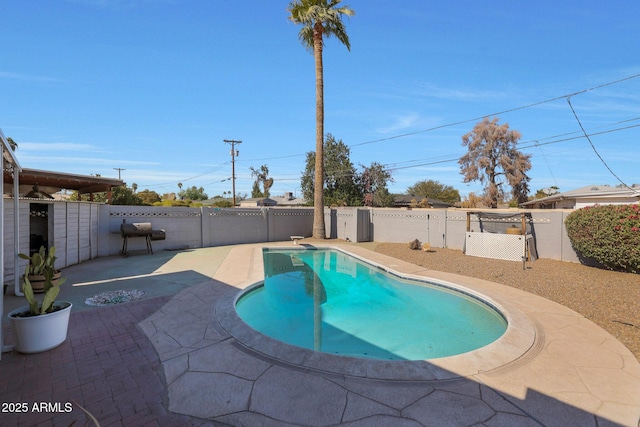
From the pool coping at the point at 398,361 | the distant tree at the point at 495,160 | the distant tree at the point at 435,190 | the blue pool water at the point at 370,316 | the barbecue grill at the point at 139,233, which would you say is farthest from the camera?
the distant tree at the point at 435,190

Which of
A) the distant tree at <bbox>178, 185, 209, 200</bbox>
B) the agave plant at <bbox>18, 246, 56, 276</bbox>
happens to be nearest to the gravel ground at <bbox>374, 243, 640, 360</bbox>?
the agave plant at <bbox>18, 246, 56, 276</bbox>

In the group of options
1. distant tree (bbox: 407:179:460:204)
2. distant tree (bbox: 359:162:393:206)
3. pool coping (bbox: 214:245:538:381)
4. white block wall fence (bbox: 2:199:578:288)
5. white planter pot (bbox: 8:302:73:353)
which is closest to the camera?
pool coping (bbox: 214:245:538:381)

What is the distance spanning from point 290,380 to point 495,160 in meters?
35.4

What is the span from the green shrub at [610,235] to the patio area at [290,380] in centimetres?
411

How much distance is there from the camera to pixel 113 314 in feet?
15.9

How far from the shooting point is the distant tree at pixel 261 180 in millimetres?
55656

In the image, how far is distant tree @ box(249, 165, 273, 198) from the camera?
55656 millimetres

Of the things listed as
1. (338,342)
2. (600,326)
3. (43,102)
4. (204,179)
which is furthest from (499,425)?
(204,179)

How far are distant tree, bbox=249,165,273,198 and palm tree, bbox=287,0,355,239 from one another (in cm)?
4138

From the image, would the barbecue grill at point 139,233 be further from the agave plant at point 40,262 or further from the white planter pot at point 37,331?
the white planter pot at point 37,331

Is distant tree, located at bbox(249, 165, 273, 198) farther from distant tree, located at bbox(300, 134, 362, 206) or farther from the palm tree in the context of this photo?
the palm tree

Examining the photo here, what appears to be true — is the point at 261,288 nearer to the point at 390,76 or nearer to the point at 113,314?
the point at 113,314

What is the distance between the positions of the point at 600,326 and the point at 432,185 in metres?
46.8

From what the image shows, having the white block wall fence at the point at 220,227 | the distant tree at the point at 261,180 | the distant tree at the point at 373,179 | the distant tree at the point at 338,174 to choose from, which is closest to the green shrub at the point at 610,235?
the white block wall fence at the point at 220,227
